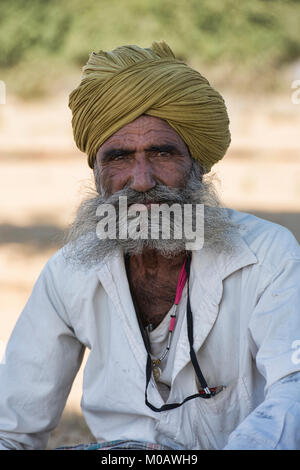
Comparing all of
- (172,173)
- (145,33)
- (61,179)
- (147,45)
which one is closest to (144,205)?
(172,173)

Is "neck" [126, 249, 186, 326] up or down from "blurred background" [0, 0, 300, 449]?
down

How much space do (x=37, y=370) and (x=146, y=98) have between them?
1.20m

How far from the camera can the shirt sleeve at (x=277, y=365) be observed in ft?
7.72

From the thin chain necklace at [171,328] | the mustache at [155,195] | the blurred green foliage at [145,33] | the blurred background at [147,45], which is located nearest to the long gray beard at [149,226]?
the mustache at [155,195]

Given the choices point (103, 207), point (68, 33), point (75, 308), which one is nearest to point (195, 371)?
point (75, 308)

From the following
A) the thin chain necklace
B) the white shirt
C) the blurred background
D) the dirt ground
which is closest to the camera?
the white shirt

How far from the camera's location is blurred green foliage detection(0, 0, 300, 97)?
19.1 m

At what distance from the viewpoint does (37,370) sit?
123 inches

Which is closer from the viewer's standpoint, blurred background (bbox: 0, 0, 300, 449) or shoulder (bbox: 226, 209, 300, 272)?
shoulder (bbox: 226, 209, 300, 272)

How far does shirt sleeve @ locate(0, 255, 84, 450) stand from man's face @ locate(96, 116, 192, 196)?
51 centimetres

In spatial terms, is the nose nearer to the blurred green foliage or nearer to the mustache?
the mustache

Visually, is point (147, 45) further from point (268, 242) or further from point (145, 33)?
point (268, 242)

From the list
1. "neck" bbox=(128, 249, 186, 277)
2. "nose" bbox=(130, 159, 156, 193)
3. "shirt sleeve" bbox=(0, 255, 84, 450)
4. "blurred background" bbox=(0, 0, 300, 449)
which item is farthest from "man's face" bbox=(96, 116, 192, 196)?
"blurred background" bbox=(0, 0, 300, 449)

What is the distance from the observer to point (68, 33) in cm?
2033
